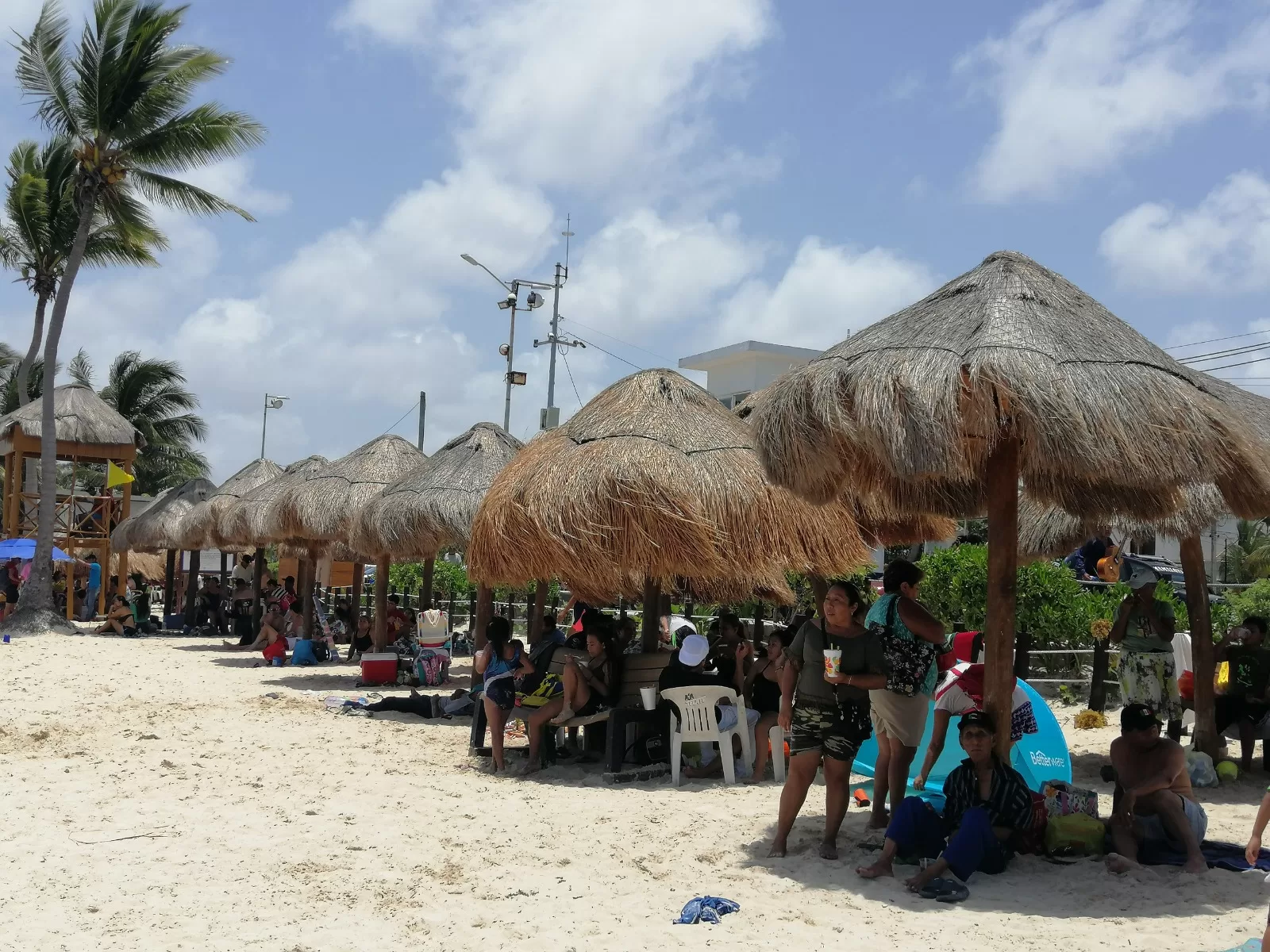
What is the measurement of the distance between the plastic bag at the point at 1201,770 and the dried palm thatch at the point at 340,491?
432 inches

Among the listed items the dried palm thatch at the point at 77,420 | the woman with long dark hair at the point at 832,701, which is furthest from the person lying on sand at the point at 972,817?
the dried palm thatch at the point at 77,420

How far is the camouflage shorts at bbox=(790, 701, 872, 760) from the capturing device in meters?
5.39

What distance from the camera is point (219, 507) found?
21797 mm

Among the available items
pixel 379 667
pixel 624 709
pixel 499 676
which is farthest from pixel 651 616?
pixel 379 667

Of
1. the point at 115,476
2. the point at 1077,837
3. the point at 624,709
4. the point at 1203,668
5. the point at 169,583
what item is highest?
the point at 115,476

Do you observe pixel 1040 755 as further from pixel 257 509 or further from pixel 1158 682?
pixel 257 509

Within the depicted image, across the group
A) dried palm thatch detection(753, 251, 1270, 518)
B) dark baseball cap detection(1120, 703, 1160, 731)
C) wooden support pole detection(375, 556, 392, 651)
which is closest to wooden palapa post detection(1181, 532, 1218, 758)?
dried palm thatch detection(753, 251, 1270, 518)

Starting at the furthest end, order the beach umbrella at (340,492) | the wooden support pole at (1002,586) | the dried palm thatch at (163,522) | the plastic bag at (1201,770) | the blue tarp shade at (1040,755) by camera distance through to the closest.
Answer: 1. the dried palm thatch at (163,522)
2. the beach umbrella at (340,492)
3. the plastic bag at (1201,770)
4. the blue tarp shade at (1040,755)
5. the wooden support pole at (1002,586)

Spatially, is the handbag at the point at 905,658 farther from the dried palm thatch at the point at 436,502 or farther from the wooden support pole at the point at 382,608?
the wooden support pole at the point at 382,608

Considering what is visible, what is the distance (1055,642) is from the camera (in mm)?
12977

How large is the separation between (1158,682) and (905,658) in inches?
147

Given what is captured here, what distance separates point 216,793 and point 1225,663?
22.8ft

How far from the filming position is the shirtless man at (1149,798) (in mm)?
5242

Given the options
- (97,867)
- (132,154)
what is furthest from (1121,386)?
(132,154)
